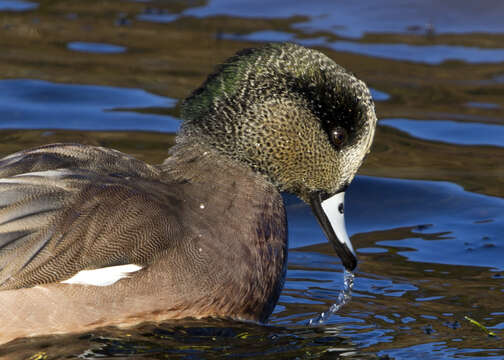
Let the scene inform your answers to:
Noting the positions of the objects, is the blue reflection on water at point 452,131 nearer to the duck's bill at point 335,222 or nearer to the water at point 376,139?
the water at point 376,139

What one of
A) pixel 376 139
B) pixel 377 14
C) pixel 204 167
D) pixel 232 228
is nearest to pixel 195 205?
pixel 232 228

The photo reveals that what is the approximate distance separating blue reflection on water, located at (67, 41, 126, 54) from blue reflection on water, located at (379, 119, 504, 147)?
284 cm

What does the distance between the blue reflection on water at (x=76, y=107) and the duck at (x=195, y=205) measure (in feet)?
9.92

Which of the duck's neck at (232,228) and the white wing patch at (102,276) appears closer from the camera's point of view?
the white wing patch at (102,276)

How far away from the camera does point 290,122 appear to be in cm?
510

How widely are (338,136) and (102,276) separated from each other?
1374 millimetres

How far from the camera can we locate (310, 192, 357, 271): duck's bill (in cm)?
515

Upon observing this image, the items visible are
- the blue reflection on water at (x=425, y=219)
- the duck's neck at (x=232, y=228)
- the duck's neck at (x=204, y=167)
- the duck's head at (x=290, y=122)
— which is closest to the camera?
the duck's neck at (x=232, y=228)

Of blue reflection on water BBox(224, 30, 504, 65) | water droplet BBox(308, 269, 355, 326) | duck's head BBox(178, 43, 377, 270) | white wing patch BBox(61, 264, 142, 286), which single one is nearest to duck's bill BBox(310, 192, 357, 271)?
duck's head BBox(178, 43, 377, 270)

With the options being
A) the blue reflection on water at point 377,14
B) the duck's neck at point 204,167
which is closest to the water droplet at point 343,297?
the duck's neck at point 204,167

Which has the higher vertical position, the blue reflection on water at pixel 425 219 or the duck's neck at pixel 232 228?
the duck's neck at pixel 232 228

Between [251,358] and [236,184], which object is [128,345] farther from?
[236,184]

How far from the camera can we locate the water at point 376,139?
4.68 metres

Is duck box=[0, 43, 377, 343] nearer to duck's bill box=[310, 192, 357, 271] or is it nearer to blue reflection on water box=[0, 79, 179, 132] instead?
duck's bill box=[310, 192, 357, 271]
